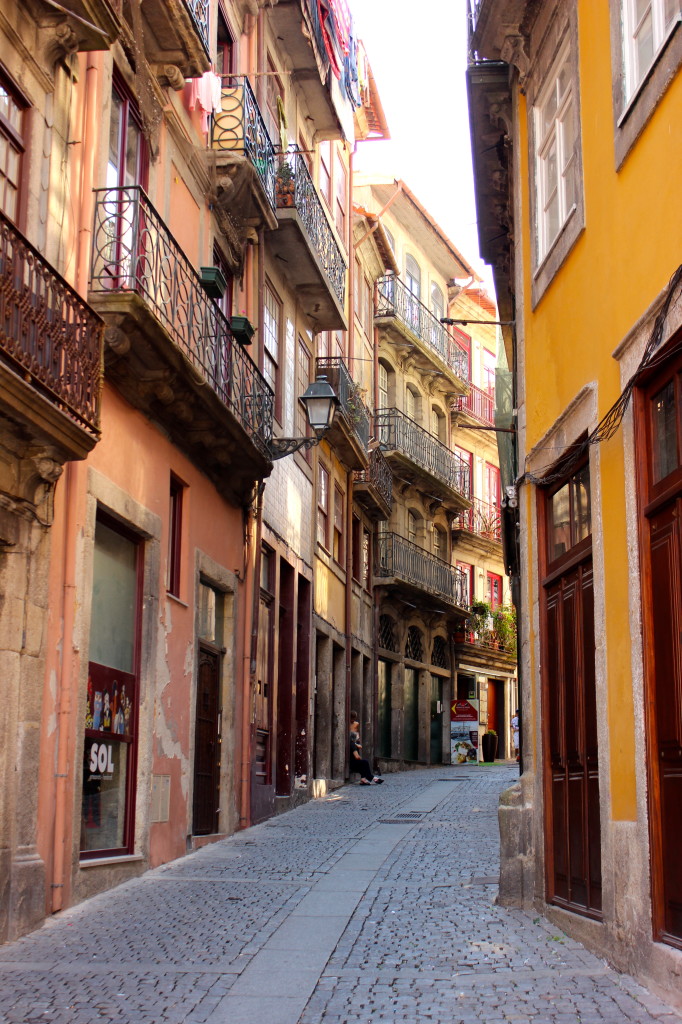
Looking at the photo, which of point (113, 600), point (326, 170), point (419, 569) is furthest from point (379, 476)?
point (113, 600)

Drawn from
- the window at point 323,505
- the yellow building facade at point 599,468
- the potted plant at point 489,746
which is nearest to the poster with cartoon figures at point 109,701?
the yellow building facade at point 599,468

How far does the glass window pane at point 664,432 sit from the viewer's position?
20.8 feet

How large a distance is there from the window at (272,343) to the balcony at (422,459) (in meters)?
14.1

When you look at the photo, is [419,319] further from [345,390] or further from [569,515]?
[569,515]

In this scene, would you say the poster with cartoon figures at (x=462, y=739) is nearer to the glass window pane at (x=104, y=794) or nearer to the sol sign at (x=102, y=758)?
the glass window pane at (x=104, y=794)

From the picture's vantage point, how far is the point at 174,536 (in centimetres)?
1291

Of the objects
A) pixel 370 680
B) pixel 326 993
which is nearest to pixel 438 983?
pixel 326 993

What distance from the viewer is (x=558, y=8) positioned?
9141 mm

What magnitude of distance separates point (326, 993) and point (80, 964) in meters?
1.56

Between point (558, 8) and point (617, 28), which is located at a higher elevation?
point (558, 8)

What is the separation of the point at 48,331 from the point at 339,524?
16787mm

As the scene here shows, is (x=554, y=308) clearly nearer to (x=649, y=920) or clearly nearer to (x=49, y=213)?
(x=49, y=213)

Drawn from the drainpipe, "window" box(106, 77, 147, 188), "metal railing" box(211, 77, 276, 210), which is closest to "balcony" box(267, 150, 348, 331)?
"metal railing" box(211, 77, 276, 210)

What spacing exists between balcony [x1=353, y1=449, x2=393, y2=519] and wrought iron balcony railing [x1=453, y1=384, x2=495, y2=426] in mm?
9121
